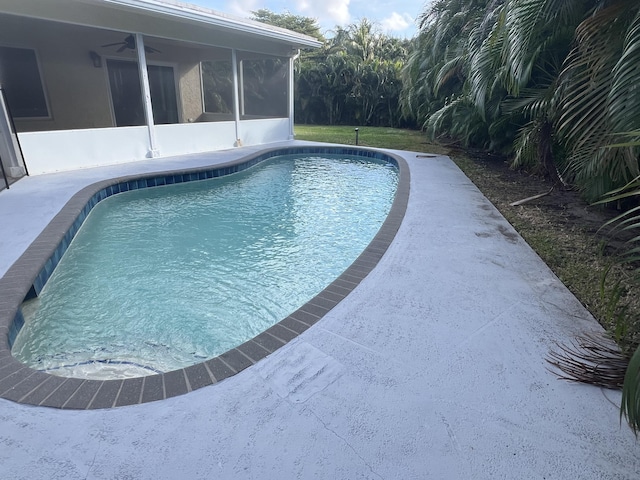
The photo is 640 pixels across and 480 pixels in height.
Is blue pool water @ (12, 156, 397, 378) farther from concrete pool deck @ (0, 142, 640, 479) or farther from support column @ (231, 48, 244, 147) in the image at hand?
support column @ (231, 48, 244, 147)

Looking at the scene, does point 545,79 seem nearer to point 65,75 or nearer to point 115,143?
point 115,143

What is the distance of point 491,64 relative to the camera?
250 inches

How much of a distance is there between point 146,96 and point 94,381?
7.78 m

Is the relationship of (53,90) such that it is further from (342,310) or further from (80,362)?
(342,310)

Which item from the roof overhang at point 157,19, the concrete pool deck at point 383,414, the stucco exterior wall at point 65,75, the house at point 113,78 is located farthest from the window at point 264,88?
the concrete pool deck at point 383,414

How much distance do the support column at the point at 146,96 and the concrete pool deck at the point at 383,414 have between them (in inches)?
299

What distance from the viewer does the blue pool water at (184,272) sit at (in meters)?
3.05

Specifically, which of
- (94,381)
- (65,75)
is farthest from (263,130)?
(94,381)

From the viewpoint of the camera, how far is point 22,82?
8734 mm

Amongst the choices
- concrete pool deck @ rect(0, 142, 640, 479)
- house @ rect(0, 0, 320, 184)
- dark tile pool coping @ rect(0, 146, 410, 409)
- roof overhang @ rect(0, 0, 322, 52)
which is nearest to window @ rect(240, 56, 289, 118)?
house @ rect(0, 0, 320, 184)

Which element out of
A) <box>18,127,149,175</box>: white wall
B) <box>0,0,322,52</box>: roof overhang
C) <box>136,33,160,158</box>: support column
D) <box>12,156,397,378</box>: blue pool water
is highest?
<box>0,0,322,52</box>: roof overhang

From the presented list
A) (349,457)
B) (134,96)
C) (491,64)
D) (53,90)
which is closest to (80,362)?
(349,457)

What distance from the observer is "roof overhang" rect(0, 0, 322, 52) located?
6.69m

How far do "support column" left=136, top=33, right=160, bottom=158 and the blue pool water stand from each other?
200 centimetres
